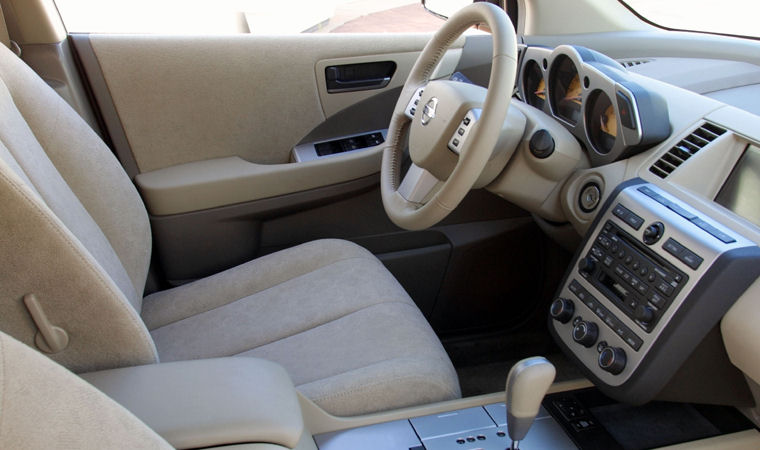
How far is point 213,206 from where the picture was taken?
5.34 ft

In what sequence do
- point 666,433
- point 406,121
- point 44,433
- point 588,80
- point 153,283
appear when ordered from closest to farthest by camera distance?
1. point 44,433
2. point 666,433
3. point 588,80
4. point 406,121
5. point 153,283

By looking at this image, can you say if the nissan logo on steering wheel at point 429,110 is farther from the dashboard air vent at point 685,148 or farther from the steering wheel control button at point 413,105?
the dashboard air vent at point 685,148

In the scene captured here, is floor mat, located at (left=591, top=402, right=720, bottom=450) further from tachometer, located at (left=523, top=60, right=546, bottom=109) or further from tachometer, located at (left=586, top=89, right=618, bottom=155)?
tachometer, located at (left=523, top=60, right=546, bottom=109)

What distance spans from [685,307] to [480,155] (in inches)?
15.6

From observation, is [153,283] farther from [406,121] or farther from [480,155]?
[480,155]

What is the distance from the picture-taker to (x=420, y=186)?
1.29m

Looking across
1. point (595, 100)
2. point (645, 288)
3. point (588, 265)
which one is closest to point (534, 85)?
point (595, 100)

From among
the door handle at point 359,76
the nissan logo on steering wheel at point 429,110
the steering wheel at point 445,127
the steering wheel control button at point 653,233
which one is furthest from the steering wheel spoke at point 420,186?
the door handle at point 359,76

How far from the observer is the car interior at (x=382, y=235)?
33.3 inches

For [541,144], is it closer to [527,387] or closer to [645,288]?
[645,288]

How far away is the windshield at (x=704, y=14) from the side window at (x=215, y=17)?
628 mm

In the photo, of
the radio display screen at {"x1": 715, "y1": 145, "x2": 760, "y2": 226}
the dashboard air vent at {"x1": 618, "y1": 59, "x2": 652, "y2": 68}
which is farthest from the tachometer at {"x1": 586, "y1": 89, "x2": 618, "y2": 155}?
the dashboard air vent at {"x1": 618, "y1": 59, "x2": 652, "y2": 68}

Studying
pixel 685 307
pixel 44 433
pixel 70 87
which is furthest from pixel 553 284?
pixel 44 433

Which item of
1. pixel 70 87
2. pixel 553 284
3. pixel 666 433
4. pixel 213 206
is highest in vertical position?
pixel 70 87
